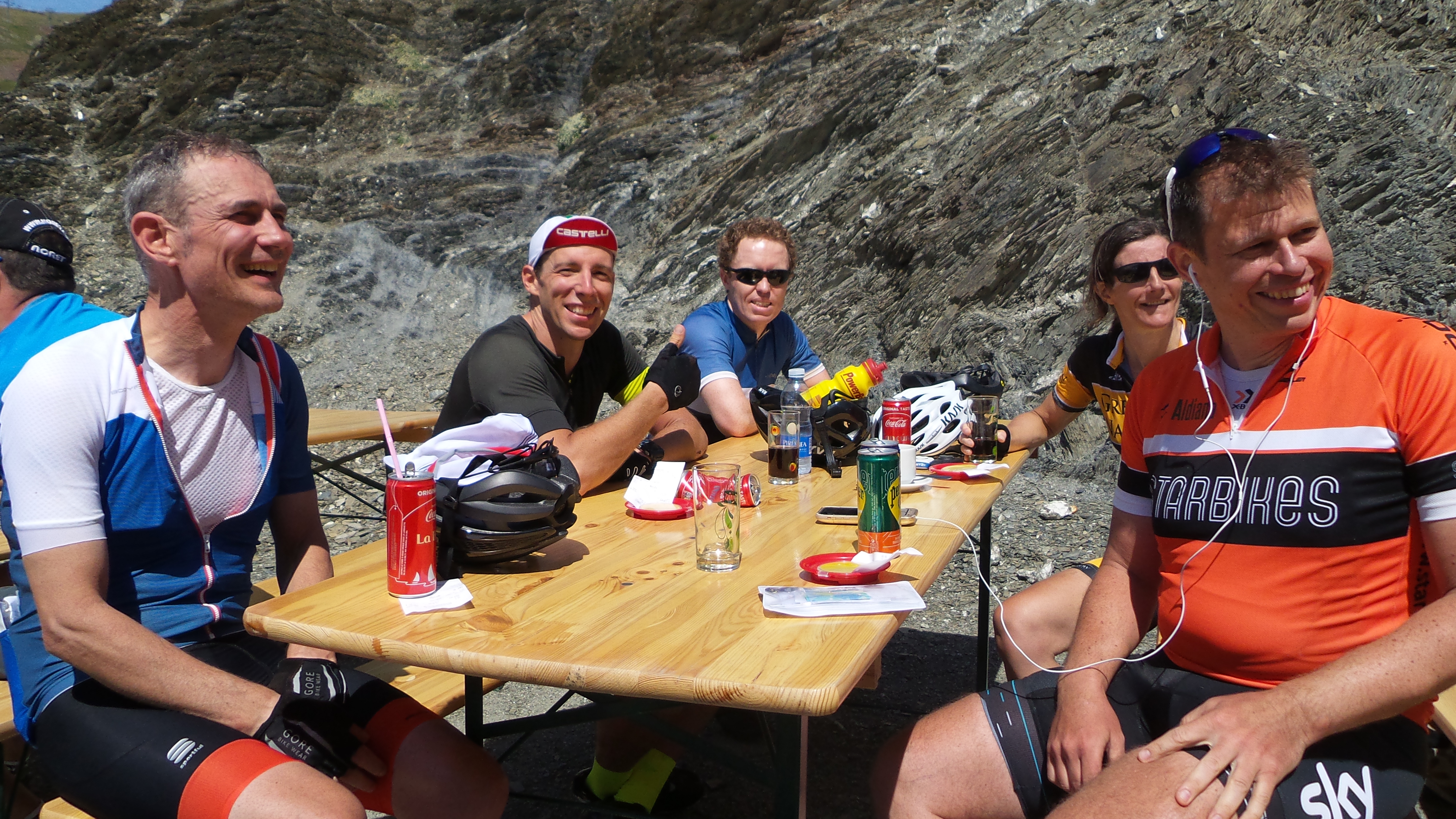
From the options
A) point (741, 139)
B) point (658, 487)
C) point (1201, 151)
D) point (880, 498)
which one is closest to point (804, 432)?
point (658, 487)

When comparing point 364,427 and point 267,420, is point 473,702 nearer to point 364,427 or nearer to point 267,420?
point 267,420

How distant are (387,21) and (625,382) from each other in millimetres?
20060

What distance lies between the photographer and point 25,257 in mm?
3393

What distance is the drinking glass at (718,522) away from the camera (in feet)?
6.92

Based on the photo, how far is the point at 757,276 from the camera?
4.36m

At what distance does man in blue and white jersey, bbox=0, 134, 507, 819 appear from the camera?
1732 millimetres

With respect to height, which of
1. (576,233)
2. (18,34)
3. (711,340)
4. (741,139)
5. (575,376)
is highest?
(18,34)

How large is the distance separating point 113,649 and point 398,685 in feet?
3.26

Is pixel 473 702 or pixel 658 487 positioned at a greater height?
pixel 658 487

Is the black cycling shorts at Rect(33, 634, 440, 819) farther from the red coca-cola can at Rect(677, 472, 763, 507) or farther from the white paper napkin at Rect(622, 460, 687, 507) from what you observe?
the red coca-cola can at Rect(677, 472, 763, 507)

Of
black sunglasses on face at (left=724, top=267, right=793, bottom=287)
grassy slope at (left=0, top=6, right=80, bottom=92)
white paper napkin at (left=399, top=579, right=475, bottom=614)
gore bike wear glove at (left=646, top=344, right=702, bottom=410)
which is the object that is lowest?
white paper napkin at (left=399, top=579, right=475, bottom=614)

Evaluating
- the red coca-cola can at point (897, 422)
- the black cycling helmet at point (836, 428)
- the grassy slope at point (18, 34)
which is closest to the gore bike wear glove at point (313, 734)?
the black cycling helmet at point (836, 428)

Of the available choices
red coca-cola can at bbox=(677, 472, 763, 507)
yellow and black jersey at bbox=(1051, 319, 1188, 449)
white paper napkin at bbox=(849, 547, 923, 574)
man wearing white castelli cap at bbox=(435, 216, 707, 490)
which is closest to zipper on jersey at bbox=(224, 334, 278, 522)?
man wearing white castelli cap at bbox=(435, 216, 707, 490)

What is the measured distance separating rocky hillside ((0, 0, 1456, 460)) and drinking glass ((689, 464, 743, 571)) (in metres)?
5.66
